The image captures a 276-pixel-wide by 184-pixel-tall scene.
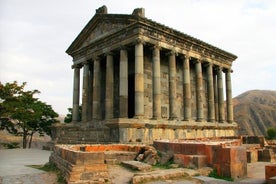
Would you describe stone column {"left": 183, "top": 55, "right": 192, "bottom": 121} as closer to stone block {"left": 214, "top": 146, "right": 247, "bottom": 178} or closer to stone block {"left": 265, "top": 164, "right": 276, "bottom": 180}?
stone block {"left": 214, "top": 146, "right": 247, "bottom": 178}

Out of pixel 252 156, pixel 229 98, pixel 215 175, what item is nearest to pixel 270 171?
pixel 215 175

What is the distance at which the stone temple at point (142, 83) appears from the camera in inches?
784

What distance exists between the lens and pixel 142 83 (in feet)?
65.7

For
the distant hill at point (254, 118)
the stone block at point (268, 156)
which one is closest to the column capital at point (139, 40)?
the stone block at point (268, 156)

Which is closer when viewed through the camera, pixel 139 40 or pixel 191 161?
pixel 191 161

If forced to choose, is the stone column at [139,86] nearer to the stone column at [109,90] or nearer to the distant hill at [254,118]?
the stone column at [109,90]

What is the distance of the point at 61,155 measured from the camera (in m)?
9.77

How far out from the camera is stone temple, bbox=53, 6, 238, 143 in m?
19.9

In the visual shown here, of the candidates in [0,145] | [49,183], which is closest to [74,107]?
[0,145]

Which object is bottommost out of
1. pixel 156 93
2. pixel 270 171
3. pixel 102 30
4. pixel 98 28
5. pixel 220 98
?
pixel 270 171

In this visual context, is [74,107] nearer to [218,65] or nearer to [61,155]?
[218,65]

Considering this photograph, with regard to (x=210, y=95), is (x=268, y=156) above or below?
below

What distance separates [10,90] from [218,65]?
789 inches

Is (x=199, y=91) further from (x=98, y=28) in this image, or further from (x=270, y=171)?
(x=270, y=171)
